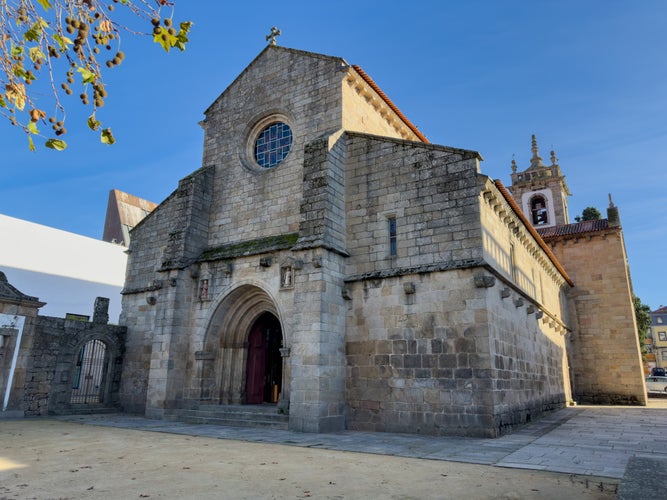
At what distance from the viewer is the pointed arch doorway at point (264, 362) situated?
14297mm

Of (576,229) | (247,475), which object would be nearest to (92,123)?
(247,475)

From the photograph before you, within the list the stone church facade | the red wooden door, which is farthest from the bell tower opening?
the red wooden door

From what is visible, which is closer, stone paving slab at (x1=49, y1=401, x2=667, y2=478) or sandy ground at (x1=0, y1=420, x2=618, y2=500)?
sandy ground at (x1=0, y1=420, x2=618, y2=500)

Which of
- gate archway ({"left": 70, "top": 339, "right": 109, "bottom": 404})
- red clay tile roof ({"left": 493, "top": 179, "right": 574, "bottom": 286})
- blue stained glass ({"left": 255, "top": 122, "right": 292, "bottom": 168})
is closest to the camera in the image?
red clay tile roof ({"left": 493, "top": 179, "right": 574, "bottom": 286})

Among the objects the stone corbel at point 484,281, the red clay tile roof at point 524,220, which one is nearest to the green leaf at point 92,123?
the stone corbel at point 484,281

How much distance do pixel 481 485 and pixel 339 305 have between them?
22.9 ft

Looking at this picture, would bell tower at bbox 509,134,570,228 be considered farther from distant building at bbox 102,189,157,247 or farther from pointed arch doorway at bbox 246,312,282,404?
distant building at bbox 102,189,157,247

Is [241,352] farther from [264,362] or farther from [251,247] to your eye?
[251,247]

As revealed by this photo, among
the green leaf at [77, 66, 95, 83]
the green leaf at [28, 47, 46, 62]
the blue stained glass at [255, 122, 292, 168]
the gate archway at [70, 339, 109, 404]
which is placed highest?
the blue stained glass at [255, 122, 292, 168]

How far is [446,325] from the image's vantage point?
10.8 m

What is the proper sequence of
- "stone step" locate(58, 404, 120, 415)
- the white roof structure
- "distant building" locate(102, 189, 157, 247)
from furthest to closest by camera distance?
"distant building" locate(102, 189, 157, 247), the white roof structure, "stone step" locate(58, 404, 120, 415)

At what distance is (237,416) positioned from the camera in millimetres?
12172

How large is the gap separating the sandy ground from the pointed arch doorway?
18.9 ft

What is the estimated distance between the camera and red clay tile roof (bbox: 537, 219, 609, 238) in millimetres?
23891
